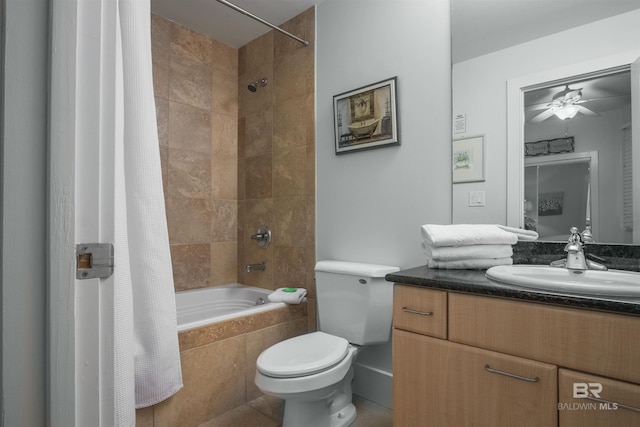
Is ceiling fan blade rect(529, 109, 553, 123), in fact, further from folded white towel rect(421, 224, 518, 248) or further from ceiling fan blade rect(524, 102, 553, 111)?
folded white towel rect(421, 224, 518, 248)

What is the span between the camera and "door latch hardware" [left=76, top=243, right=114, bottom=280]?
1.94 ft

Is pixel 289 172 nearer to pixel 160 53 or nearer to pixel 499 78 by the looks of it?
pixel 160 53

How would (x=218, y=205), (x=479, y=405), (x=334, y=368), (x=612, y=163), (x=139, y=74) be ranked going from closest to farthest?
(x=479, y=405), (x=139, y=74), (x=612, y=163), (x=334, y=368), (x=218, y=205)

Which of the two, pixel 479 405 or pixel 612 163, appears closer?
pixel 479 405

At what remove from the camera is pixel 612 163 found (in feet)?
4.23

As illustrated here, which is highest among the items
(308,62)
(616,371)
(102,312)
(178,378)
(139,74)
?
(308,62)

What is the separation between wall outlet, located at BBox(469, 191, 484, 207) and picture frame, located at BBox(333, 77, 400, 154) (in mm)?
493

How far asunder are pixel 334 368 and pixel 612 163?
141cm

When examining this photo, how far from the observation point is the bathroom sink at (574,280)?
0.87 meters

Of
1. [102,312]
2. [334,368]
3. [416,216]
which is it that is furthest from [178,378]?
[416,216]

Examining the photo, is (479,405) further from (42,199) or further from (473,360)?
(42,199)

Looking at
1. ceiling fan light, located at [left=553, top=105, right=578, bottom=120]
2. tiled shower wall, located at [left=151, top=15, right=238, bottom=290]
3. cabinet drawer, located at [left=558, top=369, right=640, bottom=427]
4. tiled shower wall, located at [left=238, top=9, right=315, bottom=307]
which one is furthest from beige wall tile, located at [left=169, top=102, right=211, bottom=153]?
cabinet drawer, located at [left=558, top=369, right=640, bottom=427]

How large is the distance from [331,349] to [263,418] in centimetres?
57

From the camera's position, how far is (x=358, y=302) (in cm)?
171
